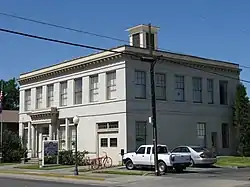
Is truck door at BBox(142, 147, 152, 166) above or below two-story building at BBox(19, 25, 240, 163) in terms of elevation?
below

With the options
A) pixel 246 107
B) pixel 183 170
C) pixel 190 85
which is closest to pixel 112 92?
pixel 190 85

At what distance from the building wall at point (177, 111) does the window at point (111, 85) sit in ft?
5.31

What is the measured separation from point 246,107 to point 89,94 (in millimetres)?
→ 14535

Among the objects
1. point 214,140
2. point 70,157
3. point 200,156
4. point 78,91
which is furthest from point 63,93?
point 200,156

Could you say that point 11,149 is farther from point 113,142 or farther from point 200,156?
point 200,156

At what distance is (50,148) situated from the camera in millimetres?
36781

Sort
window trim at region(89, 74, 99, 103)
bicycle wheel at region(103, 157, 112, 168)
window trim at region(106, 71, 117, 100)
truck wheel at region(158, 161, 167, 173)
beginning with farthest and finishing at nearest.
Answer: window trim at region(89, 74, 99, 103) → window trim at region(106, 71, 117, 100) → bicycle wheel at region(103, 157, 112, 168) → truck wheel at region(158, 161, 167, 173)

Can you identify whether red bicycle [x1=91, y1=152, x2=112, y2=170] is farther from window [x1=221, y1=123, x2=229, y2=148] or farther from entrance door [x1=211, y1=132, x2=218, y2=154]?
window [x1=221, y1=123, x2=229, y2=148]

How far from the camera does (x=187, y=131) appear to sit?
39.2 meters

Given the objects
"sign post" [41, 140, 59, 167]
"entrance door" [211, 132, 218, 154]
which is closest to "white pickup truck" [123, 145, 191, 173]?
"sign post" [41, 140, 59, 167]

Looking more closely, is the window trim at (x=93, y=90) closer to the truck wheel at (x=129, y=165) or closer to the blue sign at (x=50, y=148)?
the blue sign at (x=50, y=148)

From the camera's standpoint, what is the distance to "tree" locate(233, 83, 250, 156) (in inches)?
1629

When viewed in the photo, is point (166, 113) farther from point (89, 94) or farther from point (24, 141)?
point (24, 141)

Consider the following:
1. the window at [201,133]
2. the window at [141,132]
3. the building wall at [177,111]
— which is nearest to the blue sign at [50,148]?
the building wall at [177,111]
